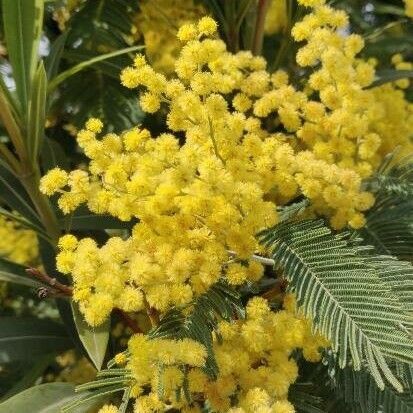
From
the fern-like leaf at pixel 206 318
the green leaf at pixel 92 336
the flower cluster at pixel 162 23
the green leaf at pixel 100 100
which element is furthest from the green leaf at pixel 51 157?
the fern-like leaf at pixel 206 318

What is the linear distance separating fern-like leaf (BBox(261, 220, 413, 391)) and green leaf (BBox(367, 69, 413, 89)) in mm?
617

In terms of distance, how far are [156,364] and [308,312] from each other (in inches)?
9.3

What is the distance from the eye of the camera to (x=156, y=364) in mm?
1038

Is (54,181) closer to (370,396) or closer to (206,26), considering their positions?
(206,26)

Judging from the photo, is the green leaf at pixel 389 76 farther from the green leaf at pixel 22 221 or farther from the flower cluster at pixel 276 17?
the green leaf at pixel 22 221

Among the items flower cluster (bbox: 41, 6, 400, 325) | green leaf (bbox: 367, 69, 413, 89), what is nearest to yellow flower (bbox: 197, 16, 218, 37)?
flower cluster (bbox: 41, 6, 400, 325)

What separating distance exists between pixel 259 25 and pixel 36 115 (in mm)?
596

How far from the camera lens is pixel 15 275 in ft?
4.87

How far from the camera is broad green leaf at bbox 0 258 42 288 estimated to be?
4.83 feet

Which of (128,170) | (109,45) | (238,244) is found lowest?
(238,244)

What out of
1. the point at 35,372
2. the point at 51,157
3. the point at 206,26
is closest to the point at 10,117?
the point at 51,157

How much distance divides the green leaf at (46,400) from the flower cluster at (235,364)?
0.22m

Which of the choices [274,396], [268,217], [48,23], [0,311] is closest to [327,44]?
[268,217]

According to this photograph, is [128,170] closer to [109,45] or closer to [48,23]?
[109,45]
